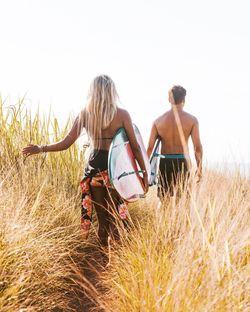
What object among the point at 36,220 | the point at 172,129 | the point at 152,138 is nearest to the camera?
the point at 36,220

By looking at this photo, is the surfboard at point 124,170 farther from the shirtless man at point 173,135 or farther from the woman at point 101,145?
the shirtless man at point 173,135

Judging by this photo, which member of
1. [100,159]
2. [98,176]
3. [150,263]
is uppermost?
[100,159]

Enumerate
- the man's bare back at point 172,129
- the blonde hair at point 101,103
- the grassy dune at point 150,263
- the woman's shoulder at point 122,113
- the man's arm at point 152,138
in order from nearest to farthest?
the grassy dune at point 150,263
the blonde hair at point 101,103
the woman's shoulder at point 122,113
the man's bare back at point 172,129
the man's arm at point 152,138

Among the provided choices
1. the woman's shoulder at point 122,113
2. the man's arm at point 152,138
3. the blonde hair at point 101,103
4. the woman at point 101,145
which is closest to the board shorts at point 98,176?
the woman at point 101,145

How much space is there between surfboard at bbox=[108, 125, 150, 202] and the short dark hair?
1.09 meters

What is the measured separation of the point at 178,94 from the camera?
215 inches

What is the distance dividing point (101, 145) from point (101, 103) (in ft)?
1.23

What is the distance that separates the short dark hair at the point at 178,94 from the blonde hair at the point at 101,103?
139 cm

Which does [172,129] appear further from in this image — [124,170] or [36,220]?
[36,220]

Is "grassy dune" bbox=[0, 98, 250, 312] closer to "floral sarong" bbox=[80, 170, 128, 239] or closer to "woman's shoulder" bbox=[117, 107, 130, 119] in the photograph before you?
"floral sarong" bbox=[80, 170, 128, 239]

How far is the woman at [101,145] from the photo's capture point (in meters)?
4.12

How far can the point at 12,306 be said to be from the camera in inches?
115

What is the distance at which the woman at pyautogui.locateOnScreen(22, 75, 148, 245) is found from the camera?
13.5 ft

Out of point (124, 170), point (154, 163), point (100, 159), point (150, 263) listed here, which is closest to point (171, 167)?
point (154, 163)
